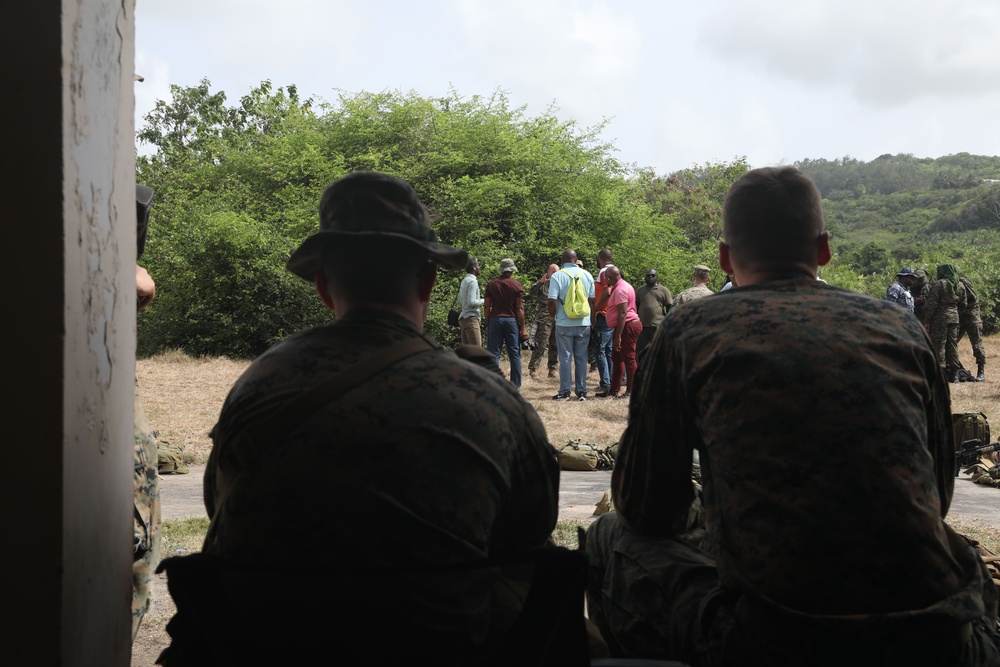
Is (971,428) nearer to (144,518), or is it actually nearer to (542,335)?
(542,335)

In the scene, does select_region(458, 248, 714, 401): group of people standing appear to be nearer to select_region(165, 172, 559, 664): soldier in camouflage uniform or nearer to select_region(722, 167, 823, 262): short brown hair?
select_region(722, 167, 823, 262): short brown hair

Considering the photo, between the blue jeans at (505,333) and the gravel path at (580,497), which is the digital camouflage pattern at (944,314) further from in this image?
the gravel path at (580,497)

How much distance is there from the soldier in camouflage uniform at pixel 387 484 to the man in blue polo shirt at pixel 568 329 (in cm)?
1067

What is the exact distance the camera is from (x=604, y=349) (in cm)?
1356

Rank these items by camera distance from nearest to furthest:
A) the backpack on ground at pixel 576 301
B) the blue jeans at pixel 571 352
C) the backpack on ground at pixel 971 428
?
1. the backpack on ground at pixel 971 428
2. the backpack on ground at pixel 576 301
3. the blue jeans at pixel 571 352

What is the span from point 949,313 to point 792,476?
1454cm

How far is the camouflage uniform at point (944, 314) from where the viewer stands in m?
15.1

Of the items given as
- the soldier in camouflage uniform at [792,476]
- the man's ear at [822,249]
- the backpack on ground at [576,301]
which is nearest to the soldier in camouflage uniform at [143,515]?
the soldier in camouflage uniform at [792,476]

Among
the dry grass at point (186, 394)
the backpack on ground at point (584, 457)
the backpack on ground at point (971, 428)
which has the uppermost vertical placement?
the backpack on ground at point (971, 428)

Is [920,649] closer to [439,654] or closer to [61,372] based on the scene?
[439,654]

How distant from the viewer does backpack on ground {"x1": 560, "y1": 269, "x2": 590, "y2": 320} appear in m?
12.6

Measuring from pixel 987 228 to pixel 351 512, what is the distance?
71.6m

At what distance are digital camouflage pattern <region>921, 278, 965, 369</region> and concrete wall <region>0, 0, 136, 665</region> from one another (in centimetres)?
1505

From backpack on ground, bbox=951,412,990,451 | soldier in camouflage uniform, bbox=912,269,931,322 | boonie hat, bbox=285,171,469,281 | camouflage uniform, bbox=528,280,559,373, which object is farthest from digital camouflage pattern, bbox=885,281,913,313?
boonie hat, bbox=285,171,469,281
